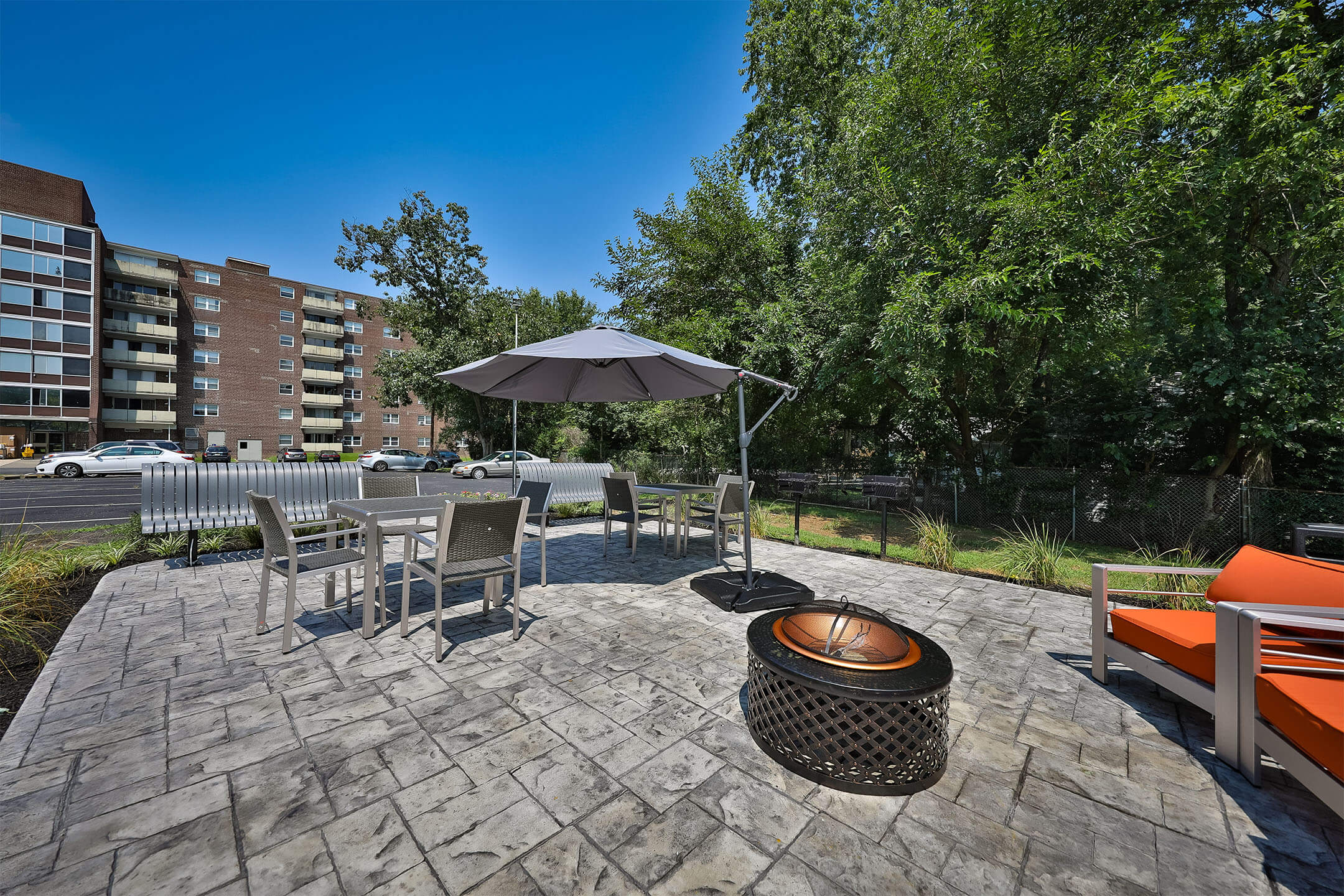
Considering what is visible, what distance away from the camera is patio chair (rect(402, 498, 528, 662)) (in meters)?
3.26

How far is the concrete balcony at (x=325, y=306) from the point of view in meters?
42.4

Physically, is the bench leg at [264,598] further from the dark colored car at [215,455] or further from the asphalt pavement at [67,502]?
the dark colored car at [215,455]

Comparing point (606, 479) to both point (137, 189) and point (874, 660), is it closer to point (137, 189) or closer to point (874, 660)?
point (874, 660)

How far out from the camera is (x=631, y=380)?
20.7 ft

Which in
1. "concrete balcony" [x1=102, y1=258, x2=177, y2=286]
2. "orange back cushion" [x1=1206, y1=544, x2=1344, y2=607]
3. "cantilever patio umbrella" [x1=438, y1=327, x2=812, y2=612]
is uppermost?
"concrete balcony" [x1=102, y1=258, x2=177, y2=286]

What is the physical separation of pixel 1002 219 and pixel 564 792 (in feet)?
32.0

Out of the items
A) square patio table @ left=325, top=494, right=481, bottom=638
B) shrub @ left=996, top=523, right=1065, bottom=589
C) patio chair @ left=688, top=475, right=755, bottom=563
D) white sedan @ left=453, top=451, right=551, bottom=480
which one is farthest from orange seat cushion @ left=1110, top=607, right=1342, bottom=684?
white sedan @ left=453, top=451, right=551, bottom=480

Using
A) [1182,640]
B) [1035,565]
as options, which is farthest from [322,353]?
[1182,640]

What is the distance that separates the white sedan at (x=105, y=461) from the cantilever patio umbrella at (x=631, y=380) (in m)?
21.1

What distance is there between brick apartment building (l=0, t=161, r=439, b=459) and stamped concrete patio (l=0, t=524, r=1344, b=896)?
3725cm

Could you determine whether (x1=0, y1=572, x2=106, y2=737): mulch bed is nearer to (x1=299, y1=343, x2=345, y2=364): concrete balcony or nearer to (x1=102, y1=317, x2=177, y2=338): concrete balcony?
(x1=102, y1=317, x2=177, y2=338): concrete balcony

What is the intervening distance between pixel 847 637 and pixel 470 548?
261 cm

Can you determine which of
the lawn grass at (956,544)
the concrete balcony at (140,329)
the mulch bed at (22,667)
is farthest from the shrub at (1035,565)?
the concrete balcony at (140,329)

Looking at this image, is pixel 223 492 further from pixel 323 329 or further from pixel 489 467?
pixel 323 329
